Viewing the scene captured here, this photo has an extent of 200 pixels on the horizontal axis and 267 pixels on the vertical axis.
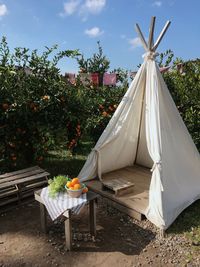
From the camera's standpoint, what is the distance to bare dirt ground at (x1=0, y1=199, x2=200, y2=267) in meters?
2.76

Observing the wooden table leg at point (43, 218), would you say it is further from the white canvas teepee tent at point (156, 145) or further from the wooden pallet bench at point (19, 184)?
the white canvas teepee tent at point (156, 145)

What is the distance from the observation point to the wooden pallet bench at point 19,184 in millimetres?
3807

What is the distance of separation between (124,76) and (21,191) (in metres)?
4.17

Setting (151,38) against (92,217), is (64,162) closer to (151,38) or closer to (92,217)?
(92,217)

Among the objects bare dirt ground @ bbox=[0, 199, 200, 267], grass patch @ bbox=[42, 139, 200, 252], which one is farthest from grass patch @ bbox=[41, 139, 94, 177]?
bare dirt ground @ bbox=[0, 199, 200, 267]

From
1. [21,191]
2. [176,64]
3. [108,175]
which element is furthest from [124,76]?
[21,191]

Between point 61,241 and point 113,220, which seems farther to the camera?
point 113,220

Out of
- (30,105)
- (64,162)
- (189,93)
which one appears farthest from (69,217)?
(189,93)

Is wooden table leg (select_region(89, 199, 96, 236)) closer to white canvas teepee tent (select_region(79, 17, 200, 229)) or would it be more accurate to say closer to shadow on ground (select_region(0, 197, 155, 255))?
shadow on ground (select_region(0, 197, 155, 255))

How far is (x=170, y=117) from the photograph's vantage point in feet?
12.8

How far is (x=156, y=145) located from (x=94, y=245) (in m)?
1.53

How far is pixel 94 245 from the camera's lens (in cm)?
301

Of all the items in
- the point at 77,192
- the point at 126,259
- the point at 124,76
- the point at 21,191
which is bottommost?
the point at 126,259

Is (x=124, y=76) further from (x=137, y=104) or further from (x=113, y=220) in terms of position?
(x=113, y=220)
